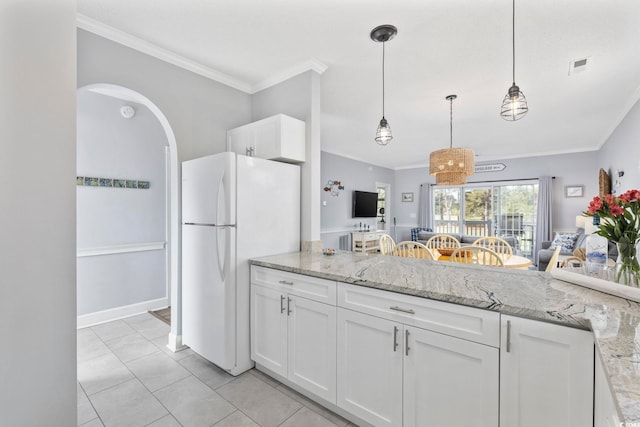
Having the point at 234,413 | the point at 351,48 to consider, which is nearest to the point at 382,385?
the point at 234,413

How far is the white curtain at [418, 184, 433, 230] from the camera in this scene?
8.30 metres

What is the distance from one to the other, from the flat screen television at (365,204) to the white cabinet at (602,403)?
253 inches

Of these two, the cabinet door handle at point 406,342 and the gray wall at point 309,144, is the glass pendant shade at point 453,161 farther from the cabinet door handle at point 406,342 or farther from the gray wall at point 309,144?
the cabinet door handle at point 406,342

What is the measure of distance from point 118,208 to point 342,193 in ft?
15.6

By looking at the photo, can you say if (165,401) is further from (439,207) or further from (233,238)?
(439,207)

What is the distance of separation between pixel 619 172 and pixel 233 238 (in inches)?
216

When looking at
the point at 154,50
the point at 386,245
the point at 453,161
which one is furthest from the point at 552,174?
the point at 154,50

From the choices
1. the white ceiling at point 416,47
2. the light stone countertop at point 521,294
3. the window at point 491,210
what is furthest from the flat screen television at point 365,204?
the light stone countertop at point 521,294

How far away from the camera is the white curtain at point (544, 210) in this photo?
21.4ft

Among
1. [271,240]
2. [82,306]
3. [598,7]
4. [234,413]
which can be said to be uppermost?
[598,7]

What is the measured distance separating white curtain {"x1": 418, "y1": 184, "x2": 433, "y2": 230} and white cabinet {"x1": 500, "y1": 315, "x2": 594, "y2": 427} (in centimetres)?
752

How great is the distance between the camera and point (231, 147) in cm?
302

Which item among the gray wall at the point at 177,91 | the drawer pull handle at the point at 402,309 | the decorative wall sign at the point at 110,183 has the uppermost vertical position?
the gray wall at the point at 177,91

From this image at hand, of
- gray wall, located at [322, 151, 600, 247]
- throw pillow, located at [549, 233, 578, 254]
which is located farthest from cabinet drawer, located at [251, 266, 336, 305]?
throw pillow, located at [549, 233, 578, 254]
